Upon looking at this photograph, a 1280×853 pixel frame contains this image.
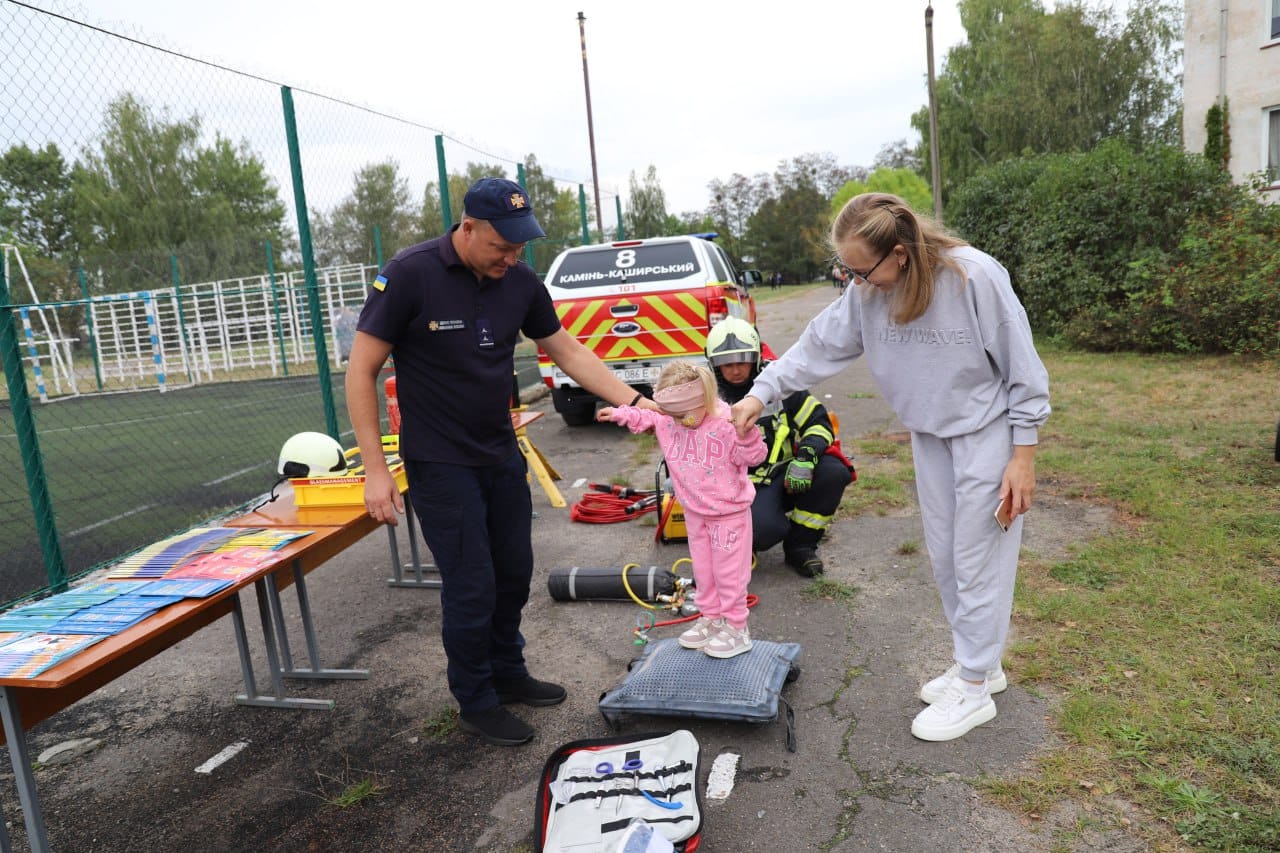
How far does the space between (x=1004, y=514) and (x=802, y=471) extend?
1.83m

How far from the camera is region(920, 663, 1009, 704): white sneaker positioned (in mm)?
3307

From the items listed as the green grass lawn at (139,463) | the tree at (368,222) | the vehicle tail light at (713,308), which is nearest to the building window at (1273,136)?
the vehicle tail light at (713,308)

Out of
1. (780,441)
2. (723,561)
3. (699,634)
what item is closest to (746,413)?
(723,561)

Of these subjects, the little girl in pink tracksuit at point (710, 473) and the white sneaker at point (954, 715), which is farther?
the little girl in pink tracksuit at point (710, 473)

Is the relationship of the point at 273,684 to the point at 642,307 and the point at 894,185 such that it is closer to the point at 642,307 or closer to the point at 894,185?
the point at 642,307

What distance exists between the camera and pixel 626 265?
30.8 feet

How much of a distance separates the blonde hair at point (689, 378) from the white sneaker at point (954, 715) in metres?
1.46

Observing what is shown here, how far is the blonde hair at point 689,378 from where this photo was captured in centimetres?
362

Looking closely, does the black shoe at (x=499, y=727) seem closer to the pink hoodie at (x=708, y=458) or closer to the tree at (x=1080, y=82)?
the pink hoodie at (x=708, y=458)

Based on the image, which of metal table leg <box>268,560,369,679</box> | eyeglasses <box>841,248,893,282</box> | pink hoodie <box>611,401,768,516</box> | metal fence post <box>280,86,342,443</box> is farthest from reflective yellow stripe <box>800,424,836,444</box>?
metal fence post <box>280,86,342,443</box>

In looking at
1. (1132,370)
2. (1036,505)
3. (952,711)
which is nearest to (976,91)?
(1132,370)

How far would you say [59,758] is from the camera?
3494 millimetres

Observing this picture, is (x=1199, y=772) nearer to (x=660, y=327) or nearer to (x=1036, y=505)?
(x=1036, y=505)

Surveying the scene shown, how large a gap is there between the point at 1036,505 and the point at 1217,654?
234cm
